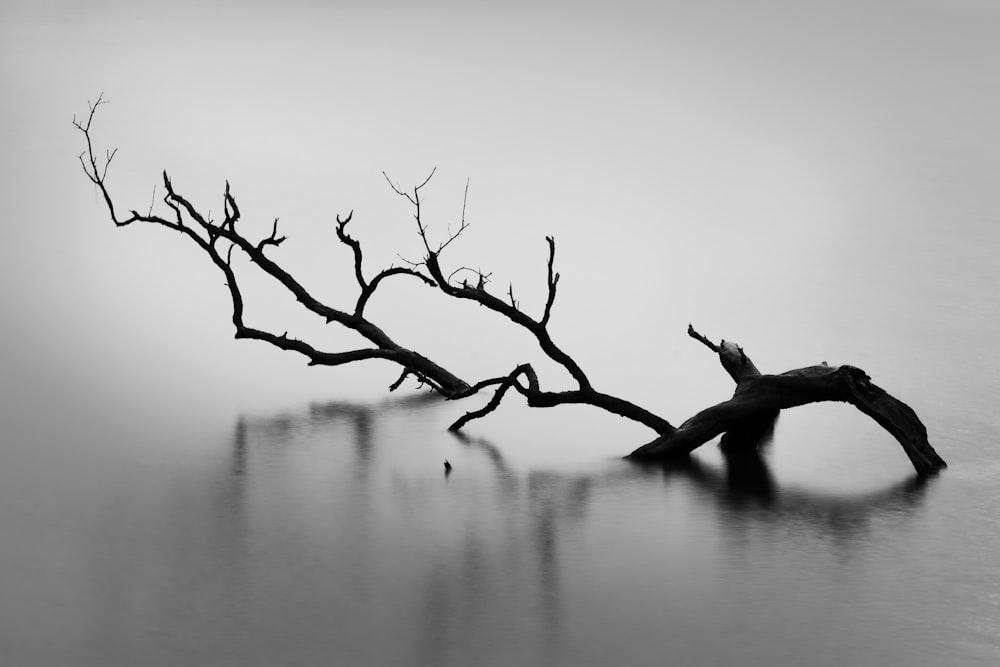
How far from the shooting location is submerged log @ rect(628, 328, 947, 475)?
852cm

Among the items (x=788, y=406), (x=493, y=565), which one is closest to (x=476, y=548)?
(x=493, y=565)

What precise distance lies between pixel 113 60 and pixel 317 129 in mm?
5281

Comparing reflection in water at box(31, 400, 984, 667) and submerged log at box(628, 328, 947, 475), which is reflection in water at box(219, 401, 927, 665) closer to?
reflection in water at box(31, 400, 984, 667)

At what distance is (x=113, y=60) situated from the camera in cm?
2298

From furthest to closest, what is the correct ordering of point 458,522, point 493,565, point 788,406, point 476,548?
point 788,406 < point 458,522 < point 476,548 < point 493,565

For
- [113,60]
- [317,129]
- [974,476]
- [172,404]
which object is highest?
[113,60]

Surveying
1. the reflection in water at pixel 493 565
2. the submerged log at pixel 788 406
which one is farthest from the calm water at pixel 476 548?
the submerged log at pixel 788 406

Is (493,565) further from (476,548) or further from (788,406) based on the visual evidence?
(788,406)

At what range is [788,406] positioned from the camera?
28.6ft

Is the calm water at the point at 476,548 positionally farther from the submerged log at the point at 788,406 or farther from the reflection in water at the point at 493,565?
the submerged log at the point at 788,406

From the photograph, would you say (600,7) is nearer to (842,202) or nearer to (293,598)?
(842,202)

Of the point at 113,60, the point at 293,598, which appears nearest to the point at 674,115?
the point at 113,60

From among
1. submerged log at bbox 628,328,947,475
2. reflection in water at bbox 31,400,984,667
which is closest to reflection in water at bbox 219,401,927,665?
reflection in water at bbox 31,400,984,667

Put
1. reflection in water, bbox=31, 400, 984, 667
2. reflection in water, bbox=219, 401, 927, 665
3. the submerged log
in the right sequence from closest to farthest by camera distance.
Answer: reflection in water, bbox=31, 400, 984, 667 < reflection in water, bbox=219, 401, 927, 665 < the submerged log
